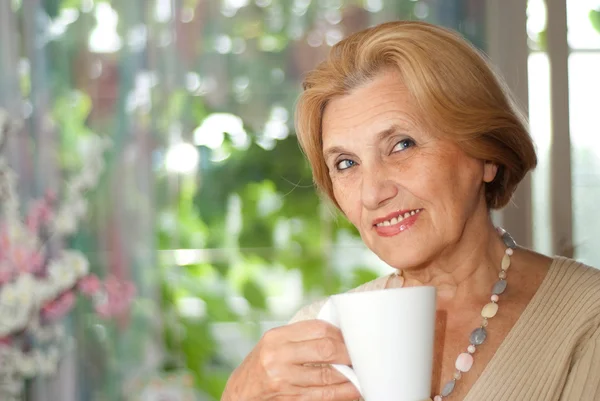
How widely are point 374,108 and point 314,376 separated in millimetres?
451

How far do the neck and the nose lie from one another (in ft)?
0.56

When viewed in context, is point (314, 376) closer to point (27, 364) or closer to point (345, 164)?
point (345, 164)

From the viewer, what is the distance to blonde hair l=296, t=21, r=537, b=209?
4.11 feet

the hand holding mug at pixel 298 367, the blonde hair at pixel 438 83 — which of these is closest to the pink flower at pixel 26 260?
the blonde hair at pixel 438 83

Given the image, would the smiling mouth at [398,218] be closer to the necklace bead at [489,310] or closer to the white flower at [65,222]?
the necklace bead at [489,310]

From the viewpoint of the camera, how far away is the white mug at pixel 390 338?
0.82m

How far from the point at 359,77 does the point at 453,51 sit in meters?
0.15

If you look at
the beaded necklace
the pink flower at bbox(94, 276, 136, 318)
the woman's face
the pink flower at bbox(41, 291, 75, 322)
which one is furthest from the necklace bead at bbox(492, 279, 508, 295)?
the pink flower at bbox(41, 291, 75, 322)

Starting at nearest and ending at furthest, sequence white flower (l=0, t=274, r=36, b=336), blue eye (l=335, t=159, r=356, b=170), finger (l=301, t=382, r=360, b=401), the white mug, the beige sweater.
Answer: the white mug
finger (l=301, t=382, r=360, b=401)
the beige sweater
blue eye (l=335, t=159, r=356, b=170)
white flower (l=0, t=274, r=36, b=336)

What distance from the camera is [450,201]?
1.28 meters

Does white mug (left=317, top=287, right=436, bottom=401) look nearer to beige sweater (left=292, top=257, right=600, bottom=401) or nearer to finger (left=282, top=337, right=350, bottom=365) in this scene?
finger (left=282, top=337, right=350, bottom=365)

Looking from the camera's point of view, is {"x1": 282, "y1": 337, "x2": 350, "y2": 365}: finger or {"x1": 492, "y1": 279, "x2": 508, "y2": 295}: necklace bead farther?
{"x1": 492, "y1": 279, "x2": 508, "y2": 295}: necklace bead

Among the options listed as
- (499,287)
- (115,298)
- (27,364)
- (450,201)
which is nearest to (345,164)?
(450,201)

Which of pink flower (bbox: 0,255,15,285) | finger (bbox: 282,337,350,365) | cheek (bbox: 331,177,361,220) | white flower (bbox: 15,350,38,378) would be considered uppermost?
cheek (bbox: 331,177,361,220)
